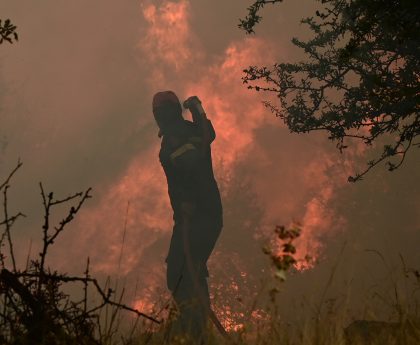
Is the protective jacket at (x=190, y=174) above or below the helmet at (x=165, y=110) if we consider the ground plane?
below

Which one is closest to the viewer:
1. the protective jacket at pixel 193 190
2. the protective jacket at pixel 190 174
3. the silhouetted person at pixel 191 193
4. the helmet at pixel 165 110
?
the silhouetted person at pixel 191 193

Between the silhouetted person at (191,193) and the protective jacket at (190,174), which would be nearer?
the silhouetted person at (191,193)

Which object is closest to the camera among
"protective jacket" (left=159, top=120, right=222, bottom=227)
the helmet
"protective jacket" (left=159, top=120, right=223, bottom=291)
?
"protective jacket" (left=159, top=120, right=223, bottom=291)

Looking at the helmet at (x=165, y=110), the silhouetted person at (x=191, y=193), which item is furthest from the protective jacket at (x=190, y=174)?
the helmet at (x=165, y=110)

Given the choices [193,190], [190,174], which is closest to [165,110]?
[190,174]

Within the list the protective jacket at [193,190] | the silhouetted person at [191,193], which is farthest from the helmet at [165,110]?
the protective jacket at [193,190]

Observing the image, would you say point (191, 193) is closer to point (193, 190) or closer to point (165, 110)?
point (193, 190)

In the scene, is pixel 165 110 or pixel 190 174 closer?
pixel 190 174

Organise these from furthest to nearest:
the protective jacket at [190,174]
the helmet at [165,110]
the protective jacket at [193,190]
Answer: the helmet at [165,110] < the protective jacket at [190,174] < the protective jacket at [193,190]

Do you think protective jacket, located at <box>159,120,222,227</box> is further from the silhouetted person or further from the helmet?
the helmet

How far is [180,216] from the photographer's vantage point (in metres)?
11.9

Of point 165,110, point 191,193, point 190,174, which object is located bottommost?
point 191,193

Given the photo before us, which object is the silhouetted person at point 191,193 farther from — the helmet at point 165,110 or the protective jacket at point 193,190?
the helmet at point 165,110

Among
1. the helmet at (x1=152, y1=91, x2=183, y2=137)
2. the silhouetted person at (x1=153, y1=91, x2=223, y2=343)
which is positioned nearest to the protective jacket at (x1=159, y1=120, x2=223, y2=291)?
the silhouetted person at (x1=153, y1=91, x2=223, y2=343)
